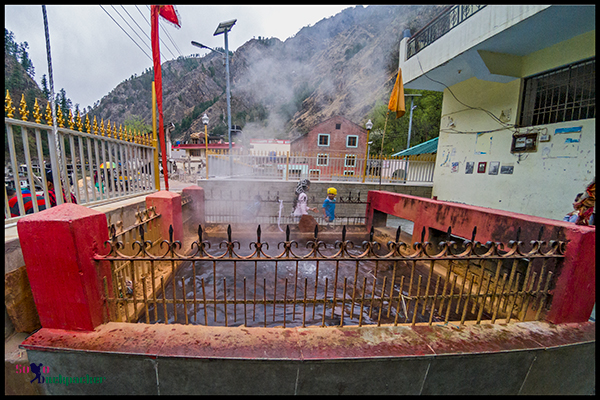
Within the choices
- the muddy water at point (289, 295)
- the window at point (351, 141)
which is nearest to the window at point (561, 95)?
the muddy water at point (289, 295)

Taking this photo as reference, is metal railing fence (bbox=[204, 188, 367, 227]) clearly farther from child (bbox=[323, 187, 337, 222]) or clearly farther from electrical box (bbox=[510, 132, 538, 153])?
electrical box (bbox=[510, 132, 538, 153])

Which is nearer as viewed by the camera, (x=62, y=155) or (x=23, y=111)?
(x=23, y=111)

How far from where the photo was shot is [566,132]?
5.75 meters

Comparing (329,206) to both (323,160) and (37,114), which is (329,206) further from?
(37,114)

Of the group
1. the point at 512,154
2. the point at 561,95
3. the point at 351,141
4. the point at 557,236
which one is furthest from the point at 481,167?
the point at 351,141

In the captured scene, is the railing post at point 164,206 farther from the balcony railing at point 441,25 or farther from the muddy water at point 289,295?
the balcony railing at point 441,25

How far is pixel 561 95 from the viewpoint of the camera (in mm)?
5984

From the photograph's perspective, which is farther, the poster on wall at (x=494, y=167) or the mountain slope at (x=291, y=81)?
the mountain slope at (x=291, y=81)

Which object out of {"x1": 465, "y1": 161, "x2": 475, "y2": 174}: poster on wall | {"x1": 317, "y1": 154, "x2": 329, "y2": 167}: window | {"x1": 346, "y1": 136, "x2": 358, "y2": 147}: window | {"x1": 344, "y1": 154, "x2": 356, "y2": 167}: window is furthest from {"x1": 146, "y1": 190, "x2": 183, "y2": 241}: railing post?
{"x1": 346, "y1": 136, "x2": 358, "y2": 147}: window

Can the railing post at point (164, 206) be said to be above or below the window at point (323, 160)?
below

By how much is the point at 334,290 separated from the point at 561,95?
27.1 ft

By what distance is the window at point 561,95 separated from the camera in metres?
5.50

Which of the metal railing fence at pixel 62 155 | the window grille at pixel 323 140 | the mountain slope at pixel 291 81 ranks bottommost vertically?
the metal railing fence at pixel 62 155

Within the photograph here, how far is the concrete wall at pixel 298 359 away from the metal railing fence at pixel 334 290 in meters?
0.18
